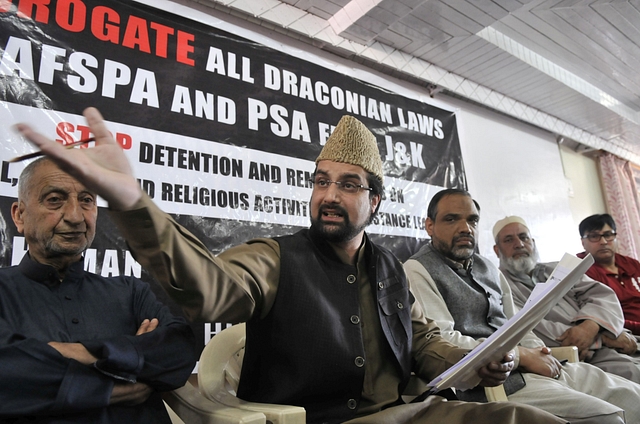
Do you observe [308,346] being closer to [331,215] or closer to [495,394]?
[331,215]

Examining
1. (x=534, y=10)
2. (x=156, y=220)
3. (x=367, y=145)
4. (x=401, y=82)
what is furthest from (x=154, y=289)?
(x=534, y=10)

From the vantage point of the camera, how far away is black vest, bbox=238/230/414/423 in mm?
1243

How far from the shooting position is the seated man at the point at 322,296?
830 mm

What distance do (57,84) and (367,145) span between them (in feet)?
4.86

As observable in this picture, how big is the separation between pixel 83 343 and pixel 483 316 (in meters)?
1.77

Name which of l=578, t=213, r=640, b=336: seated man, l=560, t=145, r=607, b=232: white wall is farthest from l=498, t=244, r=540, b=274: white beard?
l=560, t=145, r=607, b=232: white wall

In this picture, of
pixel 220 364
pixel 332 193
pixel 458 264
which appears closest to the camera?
pixel 220 364

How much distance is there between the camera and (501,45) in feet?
12.5

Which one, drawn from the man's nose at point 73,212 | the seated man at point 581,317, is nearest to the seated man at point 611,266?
the seated man at point 581,317

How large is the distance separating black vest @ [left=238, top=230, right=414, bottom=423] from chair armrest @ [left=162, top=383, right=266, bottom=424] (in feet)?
0.47

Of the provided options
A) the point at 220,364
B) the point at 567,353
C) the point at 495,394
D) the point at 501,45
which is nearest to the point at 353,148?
the point at 220,364

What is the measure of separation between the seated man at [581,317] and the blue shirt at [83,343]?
2204 mm

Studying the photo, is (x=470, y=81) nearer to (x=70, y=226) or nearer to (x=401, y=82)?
(x=401, y=82)

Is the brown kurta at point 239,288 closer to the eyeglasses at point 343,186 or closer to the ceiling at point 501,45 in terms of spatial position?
the eyeglasses at point 343,186
